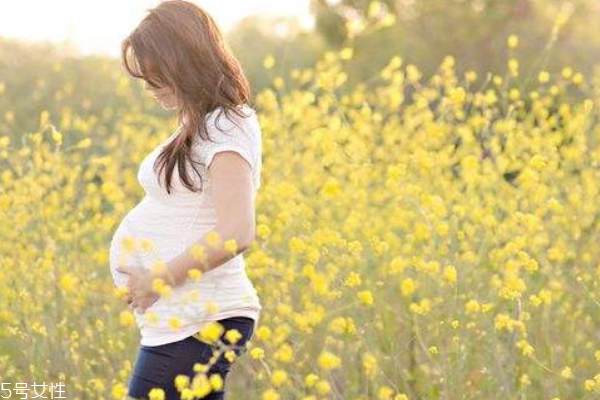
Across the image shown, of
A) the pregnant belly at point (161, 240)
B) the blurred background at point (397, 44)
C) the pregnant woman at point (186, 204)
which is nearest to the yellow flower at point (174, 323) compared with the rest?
the pregnant woman at point (186, 204)

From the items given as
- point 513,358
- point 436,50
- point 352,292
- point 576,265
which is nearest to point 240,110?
point 513,358

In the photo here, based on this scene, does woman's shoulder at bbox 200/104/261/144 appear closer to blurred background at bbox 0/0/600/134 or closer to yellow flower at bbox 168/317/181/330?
yellow flower at bbox 168/317/181/330

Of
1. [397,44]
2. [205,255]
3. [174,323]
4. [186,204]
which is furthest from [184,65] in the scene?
[397,44]

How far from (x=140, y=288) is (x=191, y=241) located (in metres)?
0.14

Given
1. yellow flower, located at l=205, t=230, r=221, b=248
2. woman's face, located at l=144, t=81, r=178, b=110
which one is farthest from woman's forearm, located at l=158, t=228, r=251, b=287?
woman's face, located at l=144, t=81, r=178, b=110

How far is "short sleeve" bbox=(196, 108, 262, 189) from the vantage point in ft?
8.27

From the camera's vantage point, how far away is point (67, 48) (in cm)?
1257

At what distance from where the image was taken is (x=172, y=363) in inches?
103

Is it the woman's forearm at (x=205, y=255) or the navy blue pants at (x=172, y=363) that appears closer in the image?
the woman's forearm at (x=205, y=255)

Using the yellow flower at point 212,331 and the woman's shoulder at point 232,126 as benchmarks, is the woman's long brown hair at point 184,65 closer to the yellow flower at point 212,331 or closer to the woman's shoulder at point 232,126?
the woman's shoulder at point 232,126

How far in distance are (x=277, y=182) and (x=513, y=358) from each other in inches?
79.8

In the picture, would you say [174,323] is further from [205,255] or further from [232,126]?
[232,126]

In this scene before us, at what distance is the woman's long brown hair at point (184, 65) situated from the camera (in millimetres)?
2586

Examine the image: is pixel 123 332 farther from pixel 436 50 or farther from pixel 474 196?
pixel 436 50
